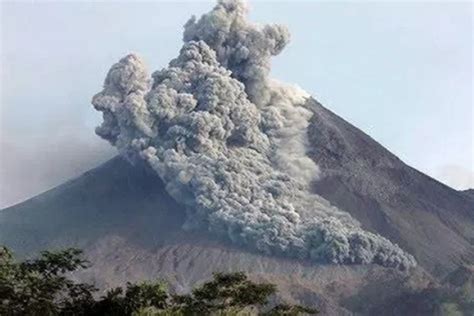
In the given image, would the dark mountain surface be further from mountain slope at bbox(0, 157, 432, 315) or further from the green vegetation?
the green vegetation

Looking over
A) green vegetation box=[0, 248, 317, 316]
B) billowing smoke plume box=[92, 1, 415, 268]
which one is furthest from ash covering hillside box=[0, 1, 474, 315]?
green vegetation box=[0, 248, 317, 316]

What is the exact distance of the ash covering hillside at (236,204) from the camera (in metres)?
96.9

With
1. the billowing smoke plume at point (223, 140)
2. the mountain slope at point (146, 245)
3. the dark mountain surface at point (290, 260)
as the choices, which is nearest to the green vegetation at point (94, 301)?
the mountain slope at point (146, 245)

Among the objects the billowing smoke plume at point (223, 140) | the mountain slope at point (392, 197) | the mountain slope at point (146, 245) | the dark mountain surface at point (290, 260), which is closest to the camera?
the mountain slope at point (146, 245)

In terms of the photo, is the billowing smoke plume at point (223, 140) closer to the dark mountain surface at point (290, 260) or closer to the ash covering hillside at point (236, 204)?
the ash covering hillside at point (236, 204)

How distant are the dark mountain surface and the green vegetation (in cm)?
6232

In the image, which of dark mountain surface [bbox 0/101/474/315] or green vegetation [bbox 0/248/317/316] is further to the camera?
dark mountain surface [bbox 0/101/474/315]

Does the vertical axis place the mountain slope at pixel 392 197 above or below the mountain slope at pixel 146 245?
above

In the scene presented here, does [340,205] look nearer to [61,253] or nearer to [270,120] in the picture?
[270,120]

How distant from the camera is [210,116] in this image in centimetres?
9600

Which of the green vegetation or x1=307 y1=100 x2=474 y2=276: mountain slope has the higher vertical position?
x1=307 y1=100 x2=474 y2=276: mountain slope

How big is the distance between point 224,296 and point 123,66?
7664cm

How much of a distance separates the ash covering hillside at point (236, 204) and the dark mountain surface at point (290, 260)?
0.74 ft

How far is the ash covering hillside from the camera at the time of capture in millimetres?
96938
